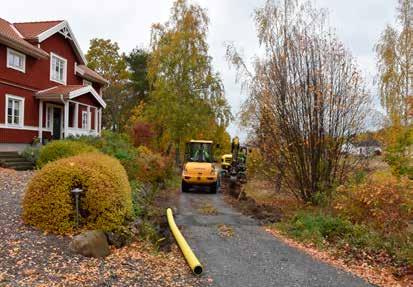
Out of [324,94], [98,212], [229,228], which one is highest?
[324,94]

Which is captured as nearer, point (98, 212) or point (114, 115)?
point (98, 212)

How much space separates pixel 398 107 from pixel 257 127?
1367 cm

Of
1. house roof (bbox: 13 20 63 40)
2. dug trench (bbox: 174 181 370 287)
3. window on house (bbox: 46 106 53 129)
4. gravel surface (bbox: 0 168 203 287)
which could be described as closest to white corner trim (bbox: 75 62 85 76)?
house roof (bbox: 13 20 63 40)

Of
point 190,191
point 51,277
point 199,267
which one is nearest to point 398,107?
point 190,191

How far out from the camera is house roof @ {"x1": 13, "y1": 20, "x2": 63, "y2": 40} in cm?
2327

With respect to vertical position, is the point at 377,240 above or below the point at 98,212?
below

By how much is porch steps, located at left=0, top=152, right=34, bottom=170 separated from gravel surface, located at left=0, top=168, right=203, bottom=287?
10.1m

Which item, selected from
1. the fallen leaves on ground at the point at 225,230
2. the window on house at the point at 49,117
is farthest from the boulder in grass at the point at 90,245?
the window on house at the point at 49,117

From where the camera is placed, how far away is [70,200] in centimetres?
806

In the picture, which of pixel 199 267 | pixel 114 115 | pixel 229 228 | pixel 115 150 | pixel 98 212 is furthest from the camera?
pixel 114 115

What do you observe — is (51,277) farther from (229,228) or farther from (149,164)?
(149,164)

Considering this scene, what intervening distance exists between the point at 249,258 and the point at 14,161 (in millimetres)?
14076

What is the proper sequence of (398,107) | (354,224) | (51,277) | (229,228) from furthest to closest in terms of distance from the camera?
(398,107) < (229,228) < (354,224) < (51,277)

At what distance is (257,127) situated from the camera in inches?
559
